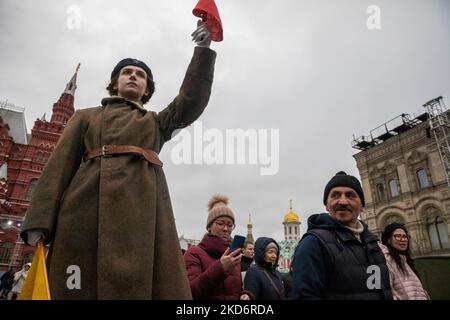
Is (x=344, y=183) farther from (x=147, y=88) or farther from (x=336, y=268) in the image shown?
(x=147, y=88)

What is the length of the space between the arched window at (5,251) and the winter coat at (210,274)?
31.5m

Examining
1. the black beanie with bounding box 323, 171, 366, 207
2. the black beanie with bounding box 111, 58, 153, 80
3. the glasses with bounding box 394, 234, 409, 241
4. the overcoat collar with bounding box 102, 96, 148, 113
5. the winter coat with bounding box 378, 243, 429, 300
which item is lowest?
the winter coat with bounding box 378, 243, 429, 300

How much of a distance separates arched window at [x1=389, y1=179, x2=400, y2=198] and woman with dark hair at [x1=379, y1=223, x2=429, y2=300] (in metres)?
18.3

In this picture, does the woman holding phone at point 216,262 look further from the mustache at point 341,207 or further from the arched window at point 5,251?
the arched window at point 5,251

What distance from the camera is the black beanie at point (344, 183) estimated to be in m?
2.52

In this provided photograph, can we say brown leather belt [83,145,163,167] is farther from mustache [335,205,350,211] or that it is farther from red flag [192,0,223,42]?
mustache [335,205,350,211]

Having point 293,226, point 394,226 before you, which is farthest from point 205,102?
point 293,226

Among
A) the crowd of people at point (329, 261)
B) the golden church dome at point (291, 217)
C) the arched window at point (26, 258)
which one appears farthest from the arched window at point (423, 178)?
the golden church dome at point (291, 217)

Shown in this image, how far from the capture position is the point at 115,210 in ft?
5.14

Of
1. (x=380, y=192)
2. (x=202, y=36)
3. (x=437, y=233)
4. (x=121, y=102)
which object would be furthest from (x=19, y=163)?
(x=437, y=233)

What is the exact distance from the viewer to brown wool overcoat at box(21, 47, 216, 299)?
1466 millimetres

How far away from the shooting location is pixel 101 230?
151cm

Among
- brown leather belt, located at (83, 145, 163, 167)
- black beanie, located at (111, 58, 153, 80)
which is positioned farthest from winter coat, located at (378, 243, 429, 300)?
black beanie, located at (111, 58, 153, 80)
